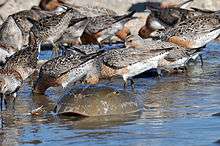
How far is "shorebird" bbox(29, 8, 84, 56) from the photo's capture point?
51.9 feet

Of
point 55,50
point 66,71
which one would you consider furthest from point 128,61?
point 55,50

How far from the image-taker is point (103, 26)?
17.0 m

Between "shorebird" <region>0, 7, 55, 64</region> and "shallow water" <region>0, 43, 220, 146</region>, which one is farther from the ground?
"shorebird" <region>0, 7, 55, 64</region>

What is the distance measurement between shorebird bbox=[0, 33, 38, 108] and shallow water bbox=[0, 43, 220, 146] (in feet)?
0.90

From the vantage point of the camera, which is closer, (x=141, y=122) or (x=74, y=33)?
(x=141, y=122)

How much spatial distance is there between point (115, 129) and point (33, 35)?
7847 millimetres

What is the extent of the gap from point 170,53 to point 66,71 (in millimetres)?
2474

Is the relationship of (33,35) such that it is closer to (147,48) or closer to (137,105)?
(147,48)

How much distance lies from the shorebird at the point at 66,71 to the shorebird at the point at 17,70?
385mm

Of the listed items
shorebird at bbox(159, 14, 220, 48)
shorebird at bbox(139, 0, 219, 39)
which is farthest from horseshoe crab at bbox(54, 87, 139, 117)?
shorebird at bbox(139, 0, 219, 39)

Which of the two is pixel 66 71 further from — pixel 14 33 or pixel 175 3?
pixel 175 3

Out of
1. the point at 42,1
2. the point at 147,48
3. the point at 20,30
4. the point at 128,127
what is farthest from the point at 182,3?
the point at 128,127

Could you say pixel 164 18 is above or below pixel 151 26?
above

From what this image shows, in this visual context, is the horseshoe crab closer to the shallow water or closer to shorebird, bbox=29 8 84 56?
the shallow water
